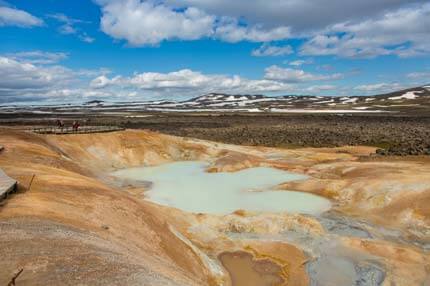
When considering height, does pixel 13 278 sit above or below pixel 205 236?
above

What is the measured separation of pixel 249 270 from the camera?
16812 millimetres

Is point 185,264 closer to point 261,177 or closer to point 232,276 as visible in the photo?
point 232,276

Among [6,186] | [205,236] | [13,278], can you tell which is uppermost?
[6,186]

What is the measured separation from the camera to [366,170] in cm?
3203

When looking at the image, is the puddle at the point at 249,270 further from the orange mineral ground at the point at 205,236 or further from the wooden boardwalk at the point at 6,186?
the wooden boardwalk at the point at 6,186

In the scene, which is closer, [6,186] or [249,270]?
[6,186]

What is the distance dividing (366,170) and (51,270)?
93.7ft

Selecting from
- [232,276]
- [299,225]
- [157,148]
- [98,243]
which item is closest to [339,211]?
[299,225]

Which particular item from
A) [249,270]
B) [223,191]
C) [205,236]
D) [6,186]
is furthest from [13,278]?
[223,191]

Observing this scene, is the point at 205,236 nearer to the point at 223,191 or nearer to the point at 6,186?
the point at 6,186

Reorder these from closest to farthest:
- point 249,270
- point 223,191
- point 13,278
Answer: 1. point 13,278
2. point 249,270
3. point 223,191

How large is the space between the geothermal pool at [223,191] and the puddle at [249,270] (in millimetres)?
6828

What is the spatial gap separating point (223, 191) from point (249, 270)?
44.3ft

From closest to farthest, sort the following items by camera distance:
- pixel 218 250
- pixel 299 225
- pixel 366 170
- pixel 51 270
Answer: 1. pixel 51 270
2. pixel 218 250
3. pixel 299 225
4. pixel 366 170
